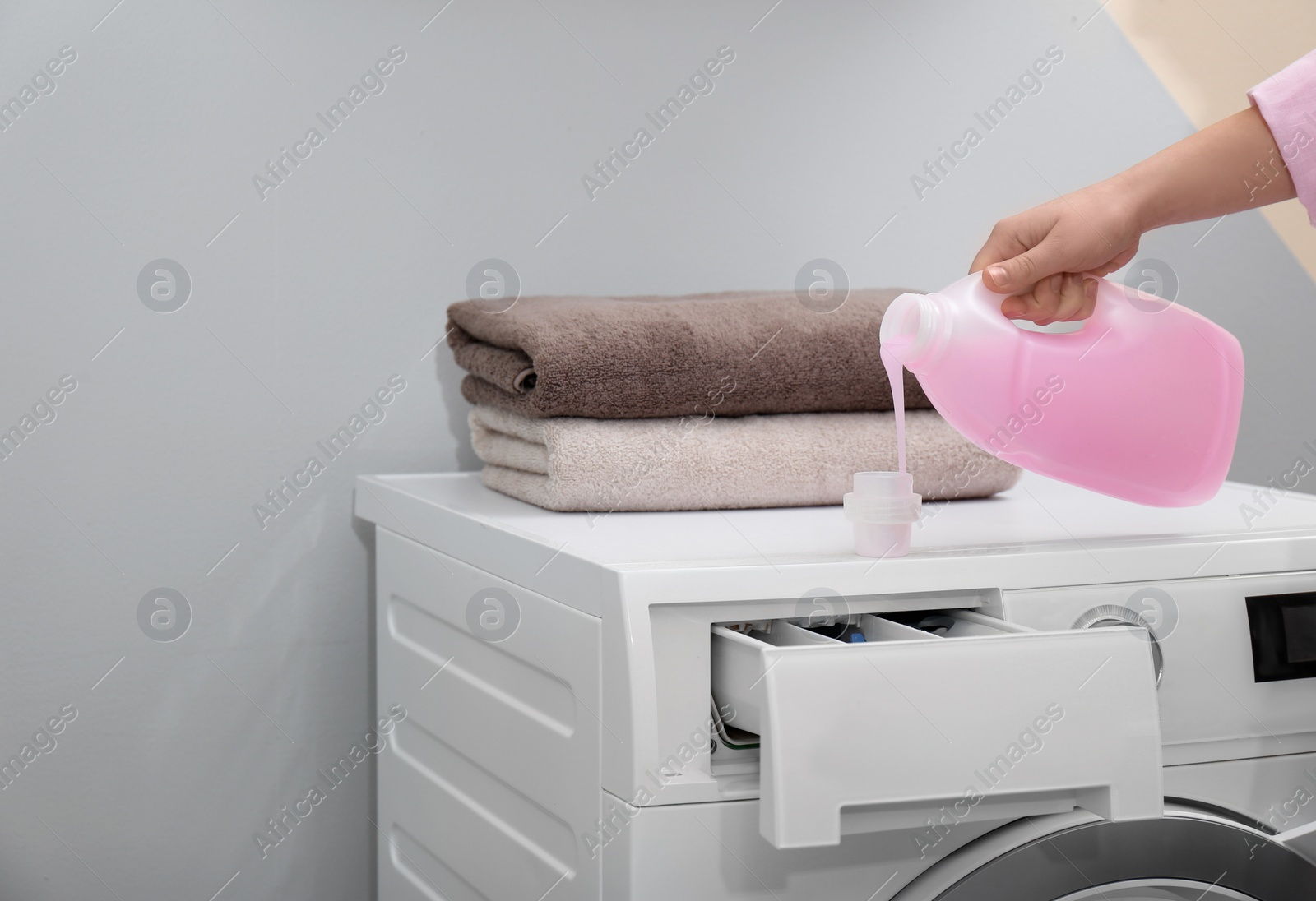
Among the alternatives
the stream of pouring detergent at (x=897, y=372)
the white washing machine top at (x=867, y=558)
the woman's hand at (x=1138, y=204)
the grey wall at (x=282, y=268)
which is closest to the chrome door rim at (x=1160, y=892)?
the white washing machine top at (x=867, y=558)

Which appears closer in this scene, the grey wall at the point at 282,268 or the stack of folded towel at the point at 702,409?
the stack of folded towel at the point at 702,409

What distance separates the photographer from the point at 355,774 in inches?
57.6

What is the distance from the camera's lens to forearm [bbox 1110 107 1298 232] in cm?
87

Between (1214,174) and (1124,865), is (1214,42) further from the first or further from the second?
(1124,865)

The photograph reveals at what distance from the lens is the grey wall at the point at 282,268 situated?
51.0 inches

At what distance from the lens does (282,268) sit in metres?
1.38

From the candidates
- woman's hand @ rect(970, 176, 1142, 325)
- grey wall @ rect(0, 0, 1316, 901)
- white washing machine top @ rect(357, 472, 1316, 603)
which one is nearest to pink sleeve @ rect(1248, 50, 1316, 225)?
woman's hand @ rect(970, 176, 1142, 325)

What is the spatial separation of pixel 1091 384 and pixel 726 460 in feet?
1.19

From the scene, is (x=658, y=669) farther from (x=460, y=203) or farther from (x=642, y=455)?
(x=460, y=203)

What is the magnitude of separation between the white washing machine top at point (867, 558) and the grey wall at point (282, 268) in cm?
28

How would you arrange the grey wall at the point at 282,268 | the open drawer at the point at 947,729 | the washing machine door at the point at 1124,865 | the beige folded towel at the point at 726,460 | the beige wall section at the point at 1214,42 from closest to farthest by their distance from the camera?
the open drawer at the point at 947,729 < the washing machine door at the point at 1124,865 < the beige folded towel at the point at 726,460 < the grey wall at the point at 282,268 < the beige wall section at the point at 1214,42

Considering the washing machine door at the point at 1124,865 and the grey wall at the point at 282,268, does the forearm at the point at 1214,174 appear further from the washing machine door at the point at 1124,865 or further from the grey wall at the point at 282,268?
the grey wall at the point at 282,268

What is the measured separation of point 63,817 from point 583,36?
1.20 metres

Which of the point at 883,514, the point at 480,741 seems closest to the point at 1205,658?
the point at 883,514
